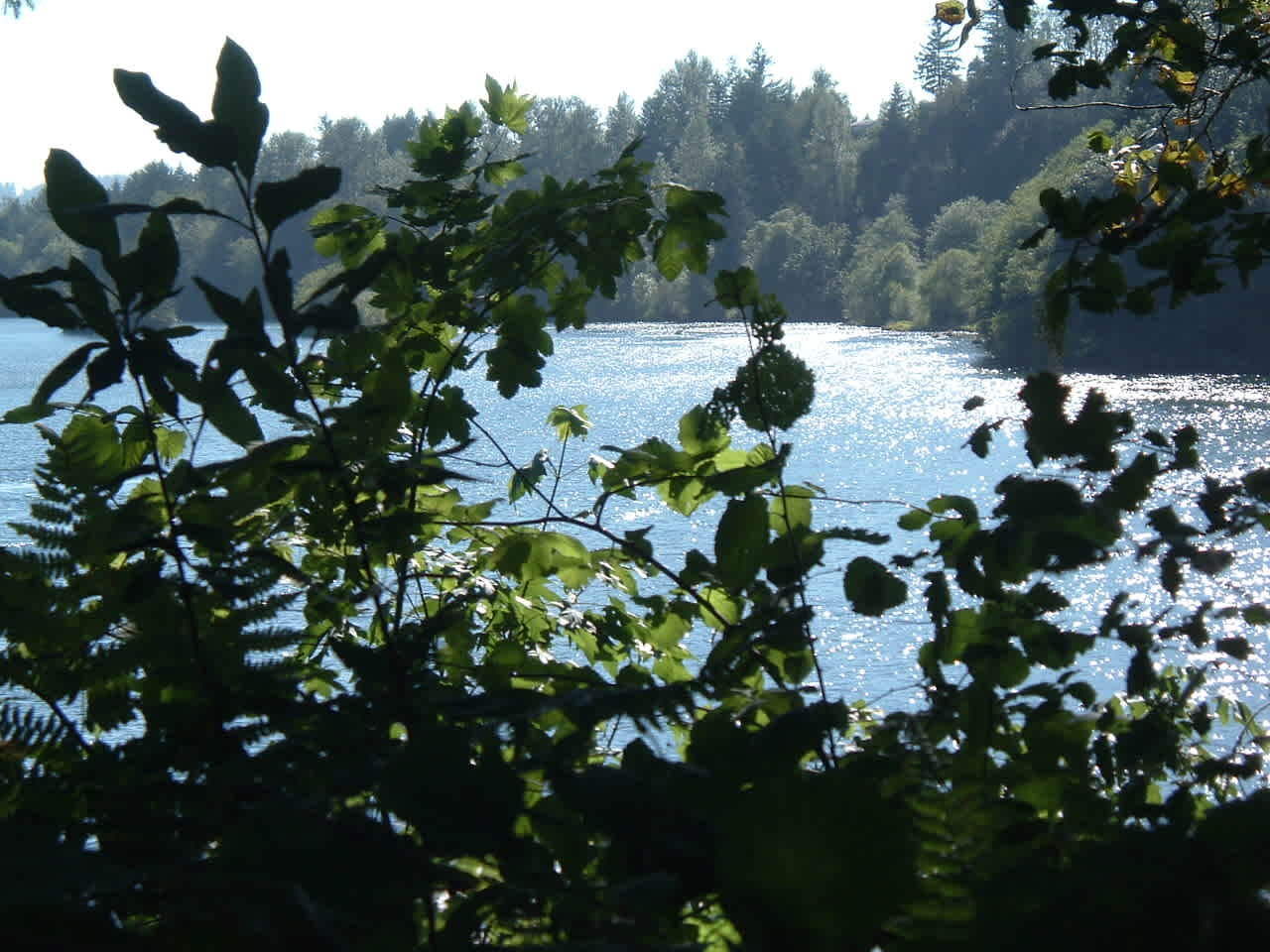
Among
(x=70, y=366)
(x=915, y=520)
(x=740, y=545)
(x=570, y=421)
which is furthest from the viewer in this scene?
(x=570, y=421)

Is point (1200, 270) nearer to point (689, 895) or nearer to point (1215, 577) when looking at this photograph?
point (1215, 577)

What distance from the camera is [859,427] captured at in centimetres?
1842

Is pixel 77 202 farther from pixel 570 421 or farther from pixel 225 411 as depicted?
pixel 570 421

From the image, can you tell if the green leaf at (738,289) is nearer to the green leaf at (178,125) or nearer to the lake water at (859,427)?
the lake water at (859,427)

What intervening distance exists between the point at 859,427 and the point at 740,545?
17.6 meters

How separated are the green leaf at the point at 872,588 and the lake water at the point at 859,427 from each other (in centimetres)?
6

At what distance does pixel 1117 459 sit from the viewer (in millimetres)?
1143

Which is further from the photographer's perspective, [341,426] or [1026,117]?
[1026,117]

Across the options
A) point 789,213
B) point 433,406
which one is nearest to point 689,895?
point 433,406

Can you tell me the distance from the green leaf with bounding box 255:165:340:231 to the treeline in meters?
21.4

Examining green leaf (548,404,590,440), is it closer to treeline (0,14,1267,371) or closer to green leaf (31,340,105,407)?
green leaf (31,340,105,407)

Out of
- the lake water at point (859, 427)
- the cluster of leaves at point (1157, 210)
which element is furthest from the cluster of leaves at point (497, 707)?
the cluster of leaves at point (1157, 210)

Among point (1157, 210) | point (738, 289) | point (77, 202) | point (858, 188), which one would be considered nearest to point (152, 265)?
point (77, 202)

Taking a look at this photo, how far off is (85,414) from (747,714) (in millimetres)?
940
